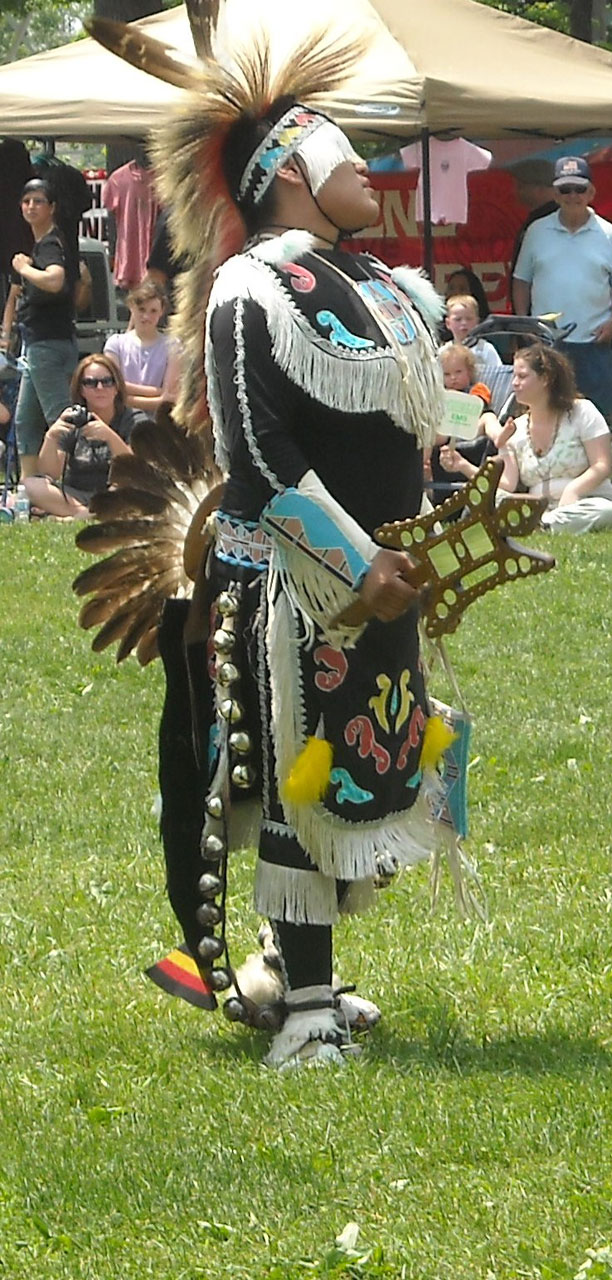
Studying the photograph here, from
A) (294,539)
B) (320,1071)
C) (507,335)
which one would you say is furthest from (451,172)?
(320,1071)

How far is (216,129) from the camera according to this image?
13.1 feet

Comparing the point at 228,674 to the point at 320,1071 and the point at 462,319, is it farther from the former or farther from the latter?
the point at 462,319

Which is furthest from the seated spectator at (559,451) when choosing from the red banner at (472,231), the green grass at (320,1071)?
the red banner at (472,231)

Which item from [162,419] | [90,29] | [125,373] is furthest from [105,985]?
[125,373]

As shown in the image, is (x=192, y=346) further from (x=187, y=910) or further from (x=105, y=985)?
(x=105, y=985)

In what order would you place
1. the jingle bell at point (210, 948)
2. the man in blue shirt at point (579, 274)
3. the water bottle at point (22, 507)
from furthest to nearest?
the man in blue shirt at point (579, 274)
the water bottle at point (22, 507)
the jingle bell at point (210, 948)

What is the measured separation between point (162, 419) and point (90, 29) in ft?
2.82

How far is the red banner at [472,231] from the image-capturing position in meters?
15.9

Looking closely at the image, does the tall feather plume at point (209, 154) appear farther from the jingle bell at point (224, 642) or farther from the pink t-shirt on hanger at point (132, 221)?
the pink t-shirt on hanger at point (132, 221)

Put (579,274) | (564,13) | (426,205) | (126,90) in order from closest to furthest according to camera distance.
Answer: (426,205)
(579,274)
(126,90)
(564,13)

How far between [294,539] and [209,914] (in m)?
0.83

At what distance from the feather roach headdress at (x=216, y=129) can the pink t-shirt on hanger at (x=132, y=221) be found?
9811 millimetres

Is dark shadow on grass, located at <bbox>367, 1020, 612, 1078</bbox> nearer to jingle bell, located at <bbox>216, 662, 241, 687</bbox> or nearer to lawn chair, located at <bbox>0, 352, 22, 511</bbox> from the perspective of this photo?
jingle bell, located at <bbox>216, 662, 241, 687</bbox>

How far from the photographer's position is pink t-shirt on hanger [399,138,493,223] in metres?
13.4
